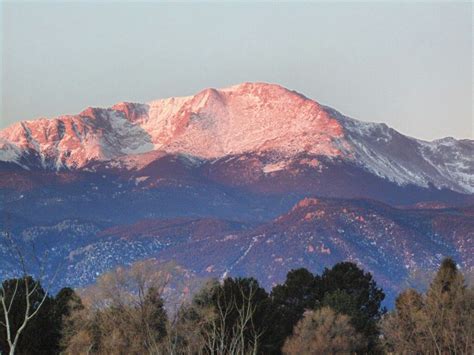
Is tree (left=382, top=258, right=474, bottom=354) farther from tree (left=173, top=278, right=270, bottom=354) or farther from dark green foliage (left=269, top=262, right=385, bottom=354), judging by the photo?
tree (left=173, top=278, right=270, bottom=354)

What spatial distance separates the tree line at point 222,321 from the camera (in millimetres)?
74625

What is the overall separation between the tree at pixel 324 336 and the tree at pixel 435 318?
9.66ft

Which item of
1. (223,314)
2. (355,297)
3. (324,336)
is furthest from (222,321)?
(355,297)

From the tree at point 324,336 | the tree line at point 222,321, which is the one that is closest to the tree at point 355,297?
the tree line at point 222,321

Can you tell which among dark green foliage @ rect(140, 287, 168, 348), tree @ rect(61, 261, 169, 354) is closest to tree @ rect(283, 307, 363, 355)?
dark green foliage @ rect(140, 287, 168, 348)

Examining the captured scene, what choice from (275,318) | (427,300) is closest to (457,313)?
(427,300)

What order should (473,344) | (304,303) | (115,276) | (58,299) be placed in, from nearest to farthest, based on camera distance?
1. (473,344)
2. (115,276)
3. (58,299)
4. (304,303)

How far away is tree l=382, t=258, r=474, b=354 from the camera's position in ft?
255

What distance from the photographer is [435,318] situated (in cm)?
8044

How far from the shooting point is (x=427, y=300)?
84.1 meters

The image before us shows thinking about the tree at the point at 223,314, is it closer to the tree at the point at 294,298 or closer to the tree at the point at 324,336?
Result: the tree at the point at 294,298

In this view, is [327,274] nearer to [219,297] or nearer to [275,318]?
[275,318]

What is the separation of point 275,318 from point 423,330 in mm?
15861

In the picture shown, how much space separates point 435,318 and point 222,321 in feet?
55.0
